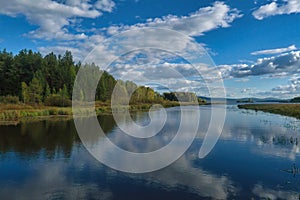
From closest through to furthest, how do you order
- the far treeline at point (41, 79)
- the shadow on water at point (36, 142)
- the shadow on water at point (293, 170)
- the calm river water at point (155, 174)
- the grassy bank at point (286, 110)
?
the calm river water at point (155, 174) < the shadow on water at point (293, 170) < the shadow on water at point (36, 142) < the grassy bank at point (286, 110) < the far treeline at point (41, 79)

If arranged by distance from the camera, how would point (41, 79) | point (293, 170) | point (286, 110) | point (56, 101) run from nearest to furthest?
point (293, 170) → point (56, 101) → point (286, 110) → point (41, 79)

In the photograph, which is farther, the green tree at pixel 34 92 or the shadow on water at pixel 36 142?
the green tree at pixel 34 92

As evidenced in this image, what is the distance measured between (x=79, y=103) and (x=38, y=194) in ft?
160

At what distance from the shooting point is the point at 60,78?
7000 centimetres

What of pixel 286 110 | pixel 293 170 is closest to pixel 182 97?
pixel 286 110

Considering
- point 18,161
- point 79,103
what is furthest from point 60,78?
point 18,161

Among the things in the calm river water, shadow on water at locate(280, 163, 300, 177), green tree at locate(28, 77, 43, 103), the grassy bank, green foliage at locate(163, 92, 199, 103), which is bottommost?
the calm river water

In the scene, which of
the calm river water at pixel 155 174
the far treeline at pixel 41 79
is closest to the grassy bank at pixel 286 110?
the calm river water at pixel 155 174

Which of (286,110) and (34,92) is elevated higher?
(34,92)

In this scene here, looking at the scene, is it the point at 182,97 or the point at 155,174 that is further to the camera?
the point at 182,97

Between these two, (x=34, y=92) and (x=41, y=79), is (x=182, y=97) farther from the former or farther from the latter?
(x=34, y=92)

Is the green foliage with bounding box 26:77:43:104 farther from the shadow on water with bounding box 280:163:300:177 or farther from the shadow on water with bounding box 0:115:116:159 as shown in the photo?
the shadow on water with bounding box 280:163:300:177

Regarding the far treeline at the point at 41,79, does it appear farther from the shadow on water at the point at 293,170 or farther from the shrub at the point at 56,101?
the shadow on water at the point at 293,170

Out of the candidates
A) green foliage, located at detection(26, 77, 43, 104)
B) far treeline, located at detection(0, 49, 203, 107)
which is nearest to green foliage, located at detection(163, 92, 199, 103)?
far treeline, located at detection(0, 49, 203, 107)
